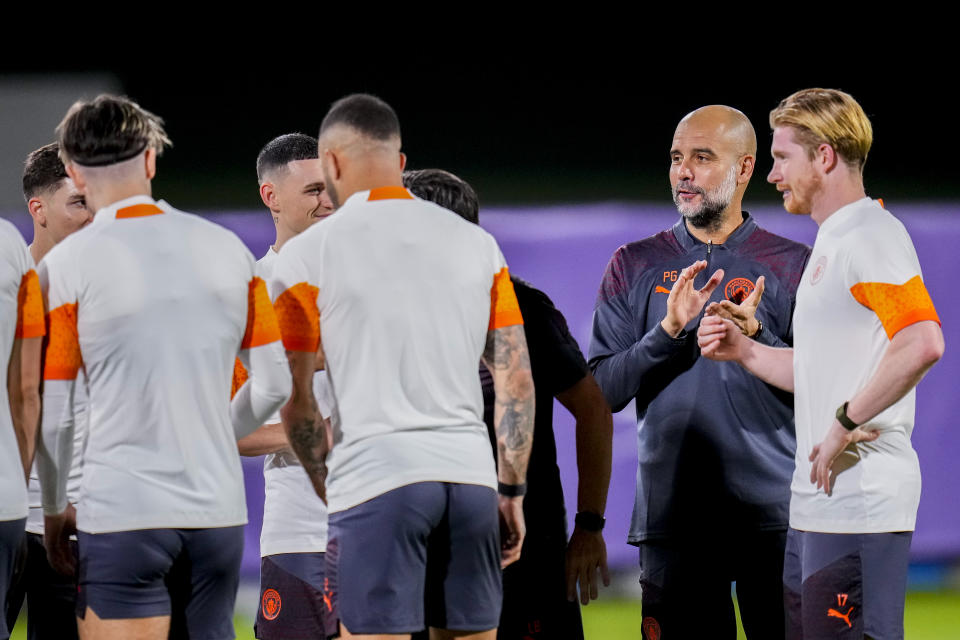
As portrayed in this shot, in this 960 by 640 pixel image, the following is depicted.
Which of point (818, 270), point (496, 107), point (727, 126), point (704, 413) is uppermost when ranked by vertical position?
point (496, 107)

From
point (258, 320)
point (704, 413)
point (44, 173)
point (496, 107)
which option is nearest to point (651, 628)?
point (704, 413)

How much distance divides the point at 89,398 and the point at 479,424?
2.78 ft

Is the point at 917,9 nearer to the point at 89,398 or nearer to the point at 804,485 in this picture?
the point at 804,485

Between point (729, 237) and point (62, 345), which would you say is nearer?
point (62, 345)

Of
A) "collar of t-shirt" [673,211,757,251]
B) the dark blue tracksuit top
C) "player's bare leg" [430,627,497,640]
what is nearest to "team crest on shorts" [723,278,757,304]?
the dark blue tracksuit top

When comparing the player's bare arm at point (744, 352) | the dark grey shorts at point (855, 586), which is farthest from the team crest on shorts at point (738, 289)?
the dark grey shorts at point (855, 586)

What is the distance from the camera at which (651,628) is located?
147 inches

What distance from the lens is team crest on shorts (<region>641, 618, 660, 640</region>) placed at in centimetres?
370

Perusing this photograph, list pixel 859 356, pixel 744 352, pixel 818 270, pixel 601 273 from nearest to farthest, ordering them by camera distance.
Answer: pixel 859 356
pixel 818 270
pixel 744 352
pixel 601 273

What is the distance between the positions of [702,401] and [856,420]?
86cm

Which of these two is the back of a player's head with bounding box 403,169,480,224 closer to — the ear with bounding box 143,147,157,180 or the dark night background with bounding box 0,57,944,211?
the ear with bounding box 143,147,157,180

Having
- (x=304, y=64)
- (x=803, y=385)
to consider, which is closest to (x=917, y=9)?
(x=304, y=64)

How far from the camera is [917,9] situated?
660 cm

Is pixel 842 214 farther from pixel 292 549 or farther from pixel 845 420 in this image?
pixel 292 549
